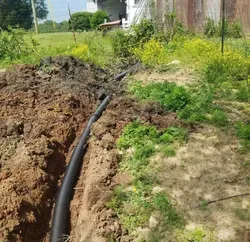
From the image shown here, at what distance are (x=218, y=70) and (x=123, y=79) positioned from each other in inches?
88.9

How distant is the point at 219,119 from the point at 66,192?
259 cm

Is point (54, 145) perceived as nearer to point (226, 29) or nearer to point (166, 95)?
point (166, 95)

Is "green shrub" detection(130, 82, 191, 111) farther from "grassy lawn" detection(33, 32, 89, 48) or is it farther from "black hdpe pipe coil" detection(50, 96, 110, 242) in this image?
"grassy lawn" detection(33, 32, 89, 48)

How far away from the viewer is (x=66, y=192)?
172 inches

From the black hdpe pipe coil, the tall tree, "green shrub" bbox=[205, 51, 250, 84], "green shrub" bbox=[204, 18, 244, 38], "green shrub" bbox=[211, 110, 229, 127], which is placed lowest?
the black hdpe pipe coil

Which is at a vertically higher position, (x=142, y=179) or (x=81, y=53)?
(x=81, y=53)

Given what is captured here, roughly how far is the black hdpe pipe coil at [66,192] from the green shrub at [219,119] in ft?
6.53

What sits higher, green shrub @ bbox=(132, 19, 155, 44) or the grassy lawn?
green shrub @ bbox=(132, 19, 155, 44)

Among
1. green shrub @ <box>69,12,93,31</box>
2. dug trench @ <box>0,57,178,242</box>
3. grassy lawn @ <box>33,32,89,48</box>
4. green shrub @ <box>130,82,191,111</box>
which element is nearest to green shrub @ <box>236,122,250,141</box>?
dug trench @ <box>0,57,178,242</box>

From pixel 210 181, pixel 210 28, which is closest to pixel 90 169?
pixel 210 181

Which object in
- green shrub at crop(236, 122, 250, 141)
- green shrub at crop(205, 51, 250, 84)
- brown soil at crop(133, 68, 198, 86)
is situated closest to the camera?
green shrub at crop(236, 122, 250, 141)

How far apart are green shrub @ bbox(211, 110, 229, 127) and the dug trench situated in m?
0.60

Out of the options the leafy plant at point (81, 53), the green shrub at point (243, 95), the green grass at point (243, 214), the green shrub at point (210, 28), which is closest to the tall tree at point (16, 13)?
the green shrub at point (210, 28)

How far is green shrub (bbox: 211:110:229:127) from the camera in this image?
17.6 feet
